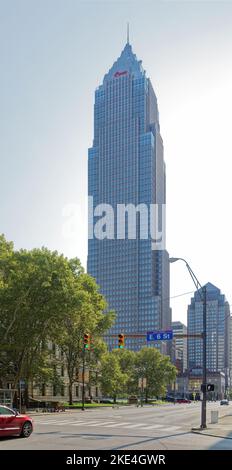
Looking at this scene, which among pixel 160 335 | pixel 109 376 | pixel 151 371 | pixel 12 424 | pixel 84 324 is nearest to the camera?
pixel 12 424

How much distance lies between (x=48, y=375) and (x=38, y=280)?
69.7 ft

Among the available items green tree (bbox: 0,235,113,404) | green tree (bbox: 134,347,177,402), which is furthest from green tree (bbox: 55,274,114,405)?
green tree (bbox: 134,347,177,402)

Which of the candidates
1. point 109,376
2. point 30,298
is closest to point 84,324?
point 30,298

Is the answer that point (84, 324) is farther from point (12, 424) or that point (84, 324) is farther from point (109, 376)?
point (12, 424)

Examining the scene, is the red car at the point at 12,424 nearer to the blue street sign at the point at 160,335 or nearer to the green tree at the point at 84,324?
the blue street sign at the point at 160,335

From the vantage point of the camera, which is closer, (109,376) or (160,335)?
(160,335)

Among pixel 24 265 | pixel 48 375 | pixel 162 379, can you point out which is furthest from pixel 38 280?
pixel 162 379

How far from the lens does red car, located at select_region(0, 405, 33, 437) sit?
77.0 feet

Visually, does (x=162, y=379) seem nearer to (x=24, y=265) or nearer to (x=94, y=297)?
(x=94, y=297)

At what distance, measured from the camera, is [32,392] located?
82312 mm

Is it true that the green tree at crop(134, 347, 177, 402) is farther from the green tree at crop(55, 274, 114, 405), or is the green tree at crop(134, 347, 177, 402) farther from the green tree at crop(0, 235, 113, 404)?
the green tree at crop(0, 235, 113, 404)

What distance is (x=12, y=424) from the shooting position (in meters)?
23.8

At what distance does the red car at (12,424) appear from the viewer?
77.0 ft
